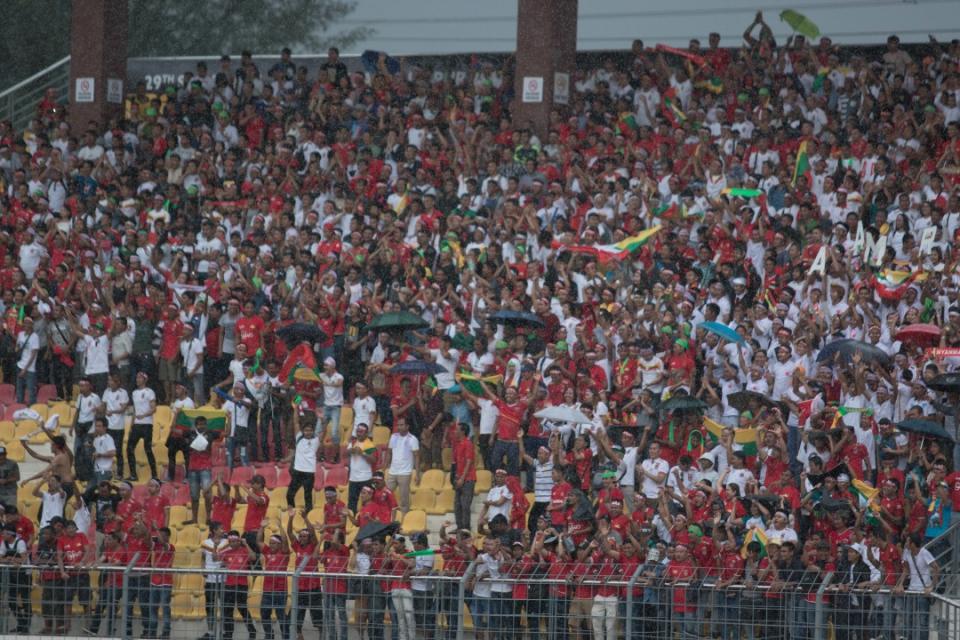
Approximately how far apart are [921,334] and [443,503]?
5757 millimetres

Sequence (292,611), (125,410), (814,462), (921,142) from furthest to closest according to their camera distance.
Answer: (921,142), (125,410), (814,462), (292,611)

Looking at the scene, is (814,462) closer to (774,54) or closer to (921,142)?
(921,142)

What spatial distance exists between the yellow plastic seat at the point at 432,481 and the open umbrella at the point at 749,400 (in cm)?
346

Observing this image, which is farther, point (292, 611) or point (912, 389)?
point (912, 389)

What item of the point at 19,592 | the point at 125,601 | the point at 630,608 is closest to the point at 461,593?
the point at 630,608

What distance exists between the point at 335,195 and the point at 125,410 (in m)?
5.66

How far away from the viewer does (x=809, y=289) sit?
21094 millimetres

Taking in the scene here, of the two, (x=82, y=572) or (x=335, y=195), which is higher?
(x=335, y=195)

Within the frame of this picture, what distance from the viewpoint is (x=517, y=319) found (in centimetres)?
2106

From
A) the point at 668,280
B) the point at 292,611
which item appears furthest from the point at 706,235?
the point at 292,611

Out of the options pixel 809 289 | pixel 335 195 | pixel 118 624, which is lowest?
pixel 118 624

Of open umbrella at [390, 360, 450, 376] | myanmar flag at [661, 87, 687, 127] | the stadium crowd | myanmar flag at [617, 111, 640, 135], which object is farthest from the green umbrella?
open umbrella at [390, 360, 450, 376]

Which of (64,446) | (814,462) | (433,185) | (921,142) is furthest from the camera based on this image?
(433,185)

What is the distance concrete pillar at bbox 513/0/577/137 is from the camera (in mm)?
27469
